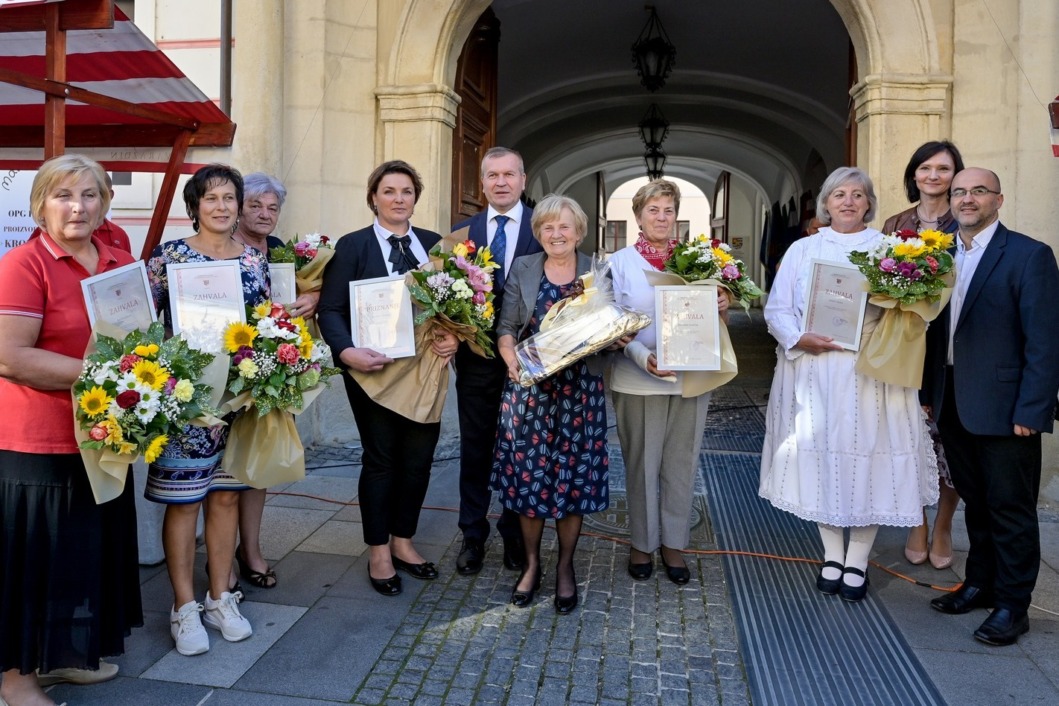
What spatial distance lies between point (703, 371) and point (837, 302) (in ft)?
2.20

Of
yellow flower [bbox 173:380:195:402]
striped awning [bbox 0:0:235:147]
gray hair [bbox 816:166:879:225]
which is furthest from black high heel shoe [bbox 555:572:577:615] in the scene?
striped awning [bbox 0:0:235:147]

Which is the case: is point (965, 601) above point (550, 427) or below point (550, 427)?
below

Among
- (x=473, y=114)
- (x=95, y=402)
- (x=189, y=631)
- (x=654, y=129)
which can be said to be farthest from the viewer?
(x=654, y=129)

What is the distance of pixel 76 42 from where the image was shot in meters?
4.08

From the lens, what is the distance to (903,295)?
3.38 m

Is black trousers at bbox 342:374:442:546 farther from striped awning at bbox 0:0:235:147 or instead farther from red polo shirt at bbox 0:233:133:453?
striped awning at bbox 0:0:235:147

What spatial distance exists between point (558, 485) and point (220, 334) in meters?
1.54

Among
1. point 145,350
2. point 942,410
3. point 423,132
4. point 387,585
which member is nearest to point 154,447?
point 145,350

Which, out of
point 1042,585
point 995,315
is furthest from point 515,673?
point 1042,585

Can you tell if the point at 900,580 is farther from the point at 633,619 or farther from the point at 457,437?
the point at 457,437

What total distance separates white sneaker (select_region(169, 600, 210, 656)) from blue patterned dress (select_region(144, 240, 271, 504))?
0.44 meters

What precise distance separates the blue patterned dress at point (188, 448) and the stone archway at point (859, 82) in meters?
3.29

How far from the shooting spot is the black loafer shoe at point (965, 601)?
360cm

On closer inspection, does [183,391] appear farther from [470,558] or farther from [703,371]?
[703,371]
